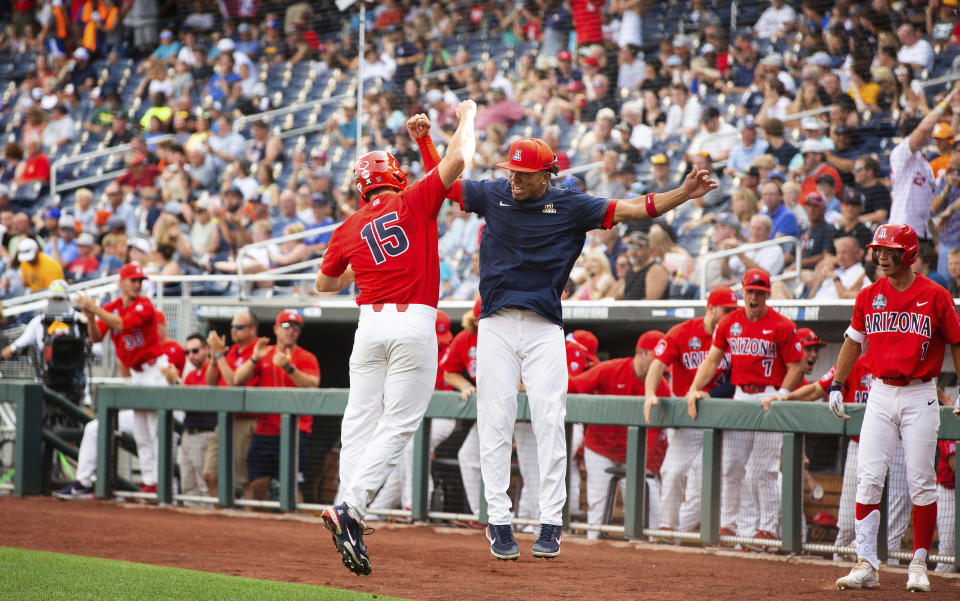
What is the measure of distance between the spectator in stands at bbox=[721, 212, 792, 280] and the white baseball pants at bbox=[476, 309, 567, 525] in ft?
16.2

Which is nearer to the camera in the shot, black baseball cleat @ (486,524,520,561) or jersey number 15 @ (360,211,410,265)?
black baseball cleat @ (486,524,520,561)

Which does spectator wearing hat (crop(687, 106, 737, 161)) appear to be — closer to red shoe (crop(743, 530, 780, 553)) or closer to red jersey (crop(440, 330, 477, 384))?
red jersey (crop(440, 330, 477, 384))

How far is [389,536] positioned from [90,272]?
8.04 metres

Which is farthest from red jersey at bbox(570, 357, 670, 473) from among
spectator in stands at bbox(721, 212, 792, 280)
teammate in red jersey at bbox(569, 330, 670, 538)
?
spectator in stands at bbox(721, 212, 792, 280)

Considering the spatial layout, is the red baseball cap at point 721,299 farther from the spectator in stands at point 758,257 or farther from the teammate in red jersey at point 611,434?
the spectator in stands at point 758,257

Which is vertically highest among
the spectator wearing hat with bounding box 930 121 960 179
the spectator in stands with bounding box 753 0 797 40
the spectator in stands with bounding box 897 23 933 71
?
the spectator in stands with bounding box 753 0 797 40

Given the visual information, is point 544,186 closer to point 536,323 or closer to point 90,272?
point 536,323

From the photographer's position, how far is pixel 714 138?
1205 cm

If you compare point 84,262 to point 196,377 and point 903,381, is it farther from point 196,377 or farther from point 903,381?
point 903,381

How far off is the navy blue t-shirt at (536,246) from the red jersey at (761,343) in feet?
8.47

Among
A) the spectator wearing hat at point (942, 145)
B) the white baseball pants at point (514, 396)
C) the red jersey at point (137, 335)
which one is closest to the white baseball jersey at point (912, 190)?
the spectator wearing hat at point (942, 145)

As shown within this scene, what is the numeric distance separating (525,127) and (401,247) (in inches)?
350

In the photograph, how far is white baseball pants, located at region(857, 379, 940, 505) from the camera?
6.08 m

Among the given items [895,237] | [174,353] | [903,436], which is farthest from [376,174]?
[174,353]
